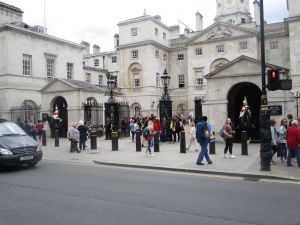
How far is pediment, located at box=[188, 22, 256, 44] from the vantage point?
46.7m

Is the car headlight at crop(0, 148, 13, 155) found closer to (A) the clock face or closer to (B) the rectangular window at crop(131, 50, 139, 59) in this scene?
(B) the rectangular window at crop(131, 50, 139, 59)

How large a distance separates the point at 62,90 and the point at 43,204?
20051 millimetres

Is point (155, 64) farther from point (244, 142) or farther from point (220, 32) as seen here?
point (244, 142)

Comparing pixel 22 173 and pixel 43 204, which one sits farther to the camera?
pixel 22 173

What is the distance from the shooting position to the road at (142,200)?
5.80m

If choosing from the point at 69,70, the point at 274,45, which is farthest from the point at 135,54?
the point at 274,45

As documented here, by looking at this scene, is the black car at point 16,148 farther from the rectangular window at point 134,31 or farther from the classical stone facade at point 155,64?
the rectangular window at point 134,31

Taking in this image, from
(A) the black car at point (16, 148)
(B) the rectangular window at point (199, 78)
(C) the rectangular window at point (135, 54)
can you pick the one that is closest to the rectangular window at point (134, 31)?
(C) the rectangular window at point (135, 54)

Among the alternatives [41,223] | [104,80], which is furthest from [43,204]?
[104,80]

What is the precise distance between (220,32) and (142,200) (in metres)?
44.3

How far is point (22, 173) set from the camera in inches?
424

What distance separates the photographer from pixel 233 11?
79.3m

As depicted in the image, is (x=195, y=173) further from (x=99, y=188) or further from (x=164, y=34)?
(x=164, y=34)

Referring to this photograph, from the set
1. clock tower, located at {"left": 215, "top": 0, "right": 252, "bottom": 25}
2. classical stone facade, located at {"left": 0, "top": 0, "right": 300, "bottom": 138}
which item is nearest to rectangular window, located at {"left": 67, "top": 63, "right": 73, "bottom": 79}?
classical stone facade, located at {"left": 0, "top": 0, "right": 300, "bottom": 138}
